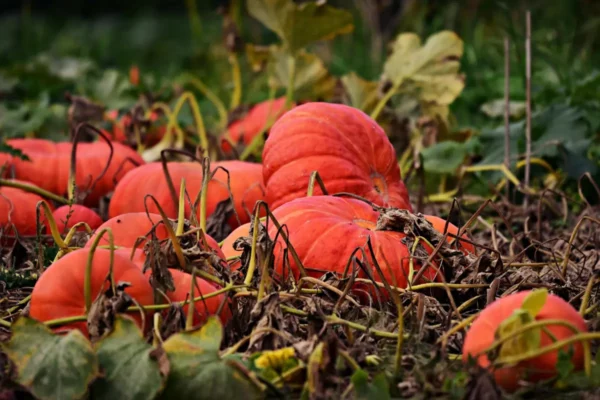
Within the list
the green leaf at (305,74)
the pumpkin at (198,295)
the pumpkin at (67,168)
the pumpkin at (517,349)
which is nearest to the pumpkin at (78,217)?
the pumpkin at (67,168)

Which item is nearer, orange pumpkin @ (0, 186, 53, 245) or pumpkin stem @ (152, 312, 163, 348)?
pumpkin stem @ (152, 312, 163, 348)

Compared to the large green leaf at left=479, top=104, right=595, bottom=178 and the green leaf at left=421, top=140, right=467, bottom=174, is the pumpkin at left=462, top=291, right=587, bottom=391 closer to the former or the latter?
the large green leaf at left=479, top=104, right=595, bottom=178

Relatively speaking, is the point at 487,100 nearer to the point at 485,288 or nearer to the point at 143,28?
the point at 485,288

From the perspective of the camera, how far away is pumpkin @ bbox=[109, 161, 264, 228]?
287cm

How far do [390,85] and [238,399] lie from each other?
2.42m

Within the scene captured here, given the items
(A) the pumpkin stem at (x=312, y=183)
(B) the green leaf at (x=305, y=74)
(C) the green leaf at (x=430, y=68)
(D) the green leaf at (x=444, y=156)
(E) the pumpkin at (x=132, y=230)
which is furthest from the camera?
(B) the green leaf at (x=305, y=74)

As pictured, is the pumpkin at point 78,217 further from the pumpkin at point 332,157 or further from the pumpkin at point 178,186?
the pumpkin at point 332,157

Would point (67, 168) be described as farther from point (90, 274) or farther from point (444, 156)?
point (90, 274)

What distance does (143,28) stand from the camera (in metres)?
9.73

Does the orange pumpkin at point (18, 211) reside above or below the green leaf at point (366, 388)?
below

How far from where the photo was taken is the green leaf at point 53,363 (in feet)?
4.81

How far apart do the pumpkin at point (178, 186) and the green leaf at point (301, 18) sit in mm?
765

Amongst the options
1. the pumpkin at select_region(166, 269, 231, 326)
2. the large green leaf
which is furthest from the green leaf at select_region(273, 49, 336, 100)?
the pumpkin at select_region(166, 269, 231, 326)

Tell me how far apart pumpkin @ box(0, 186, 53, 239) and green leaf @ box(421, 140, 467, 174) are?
1365 mm
